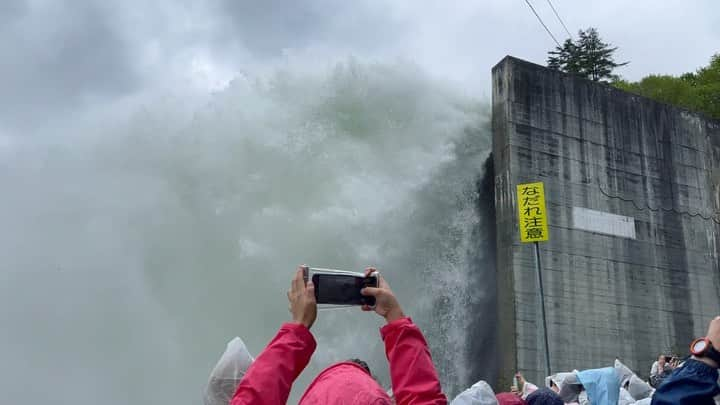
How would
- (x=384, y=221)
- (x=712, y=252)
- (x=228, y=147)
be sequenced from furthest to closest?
(x=712, y=252) < (x=384, y=221) < (x=228, y=147)

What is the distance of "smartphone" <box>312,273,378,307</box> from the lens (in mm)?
2400

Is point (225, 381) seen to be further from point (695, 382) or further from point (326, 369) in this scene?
point (695, 382)

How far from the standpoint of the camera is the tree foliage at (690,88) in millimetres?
28484

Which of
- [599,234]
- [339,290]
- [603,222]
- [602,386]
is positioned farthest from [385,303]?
[603,222]

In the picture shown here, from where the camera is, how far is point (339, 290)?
241 cm

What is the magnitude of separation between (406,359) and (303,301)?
1.33 feet

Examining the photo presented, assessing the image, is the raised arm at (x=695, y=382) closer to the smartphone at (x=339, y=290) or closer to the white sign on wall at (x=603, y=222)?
the smartphone at (x=339, y=290)

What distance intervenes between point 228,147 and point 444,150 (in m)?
5.20

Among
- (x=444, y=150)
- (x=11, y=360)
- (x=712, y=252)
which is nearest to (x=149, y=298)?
(x=11, y=360)

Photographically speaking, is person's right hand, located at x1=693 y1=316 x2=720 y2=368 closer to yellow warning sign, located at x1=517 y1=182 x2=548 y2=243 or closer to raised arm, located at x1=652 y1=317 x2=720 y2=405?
raised arm, located at x1=652 y1=317 x2=720 y2=405

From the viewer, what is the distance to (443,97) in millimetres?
16391

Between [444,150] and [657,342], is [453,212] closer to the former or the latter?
[444,150]

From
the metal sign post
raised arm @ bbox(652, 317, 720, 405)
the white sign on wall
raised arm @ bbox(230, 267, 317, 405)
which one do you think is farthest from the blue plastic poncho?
the white sign on wall

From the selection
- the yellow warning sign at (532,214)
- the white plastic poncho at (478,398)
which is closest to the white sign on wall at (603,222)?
the yellow warning sign at (532,214)
